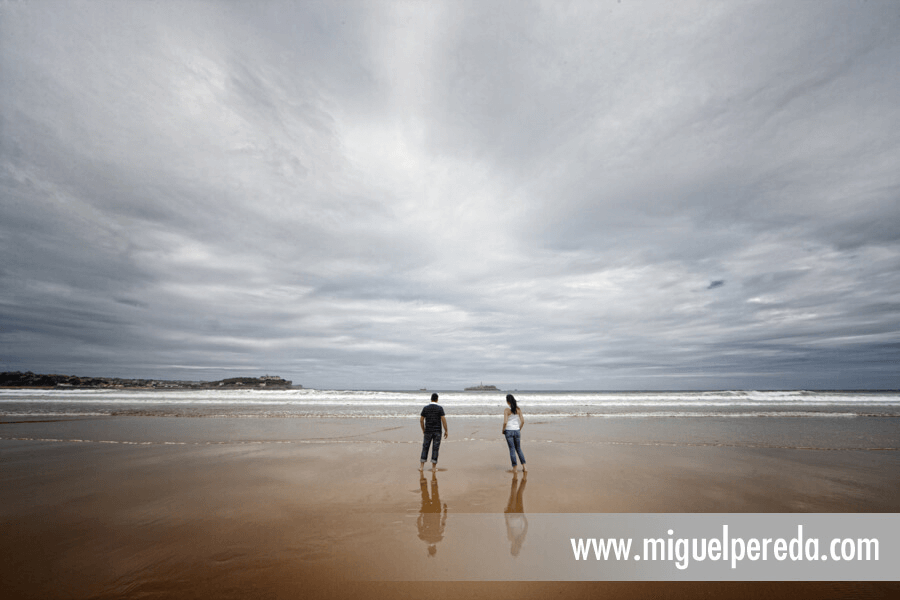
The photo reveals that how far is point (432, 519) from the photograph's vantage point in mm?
6781

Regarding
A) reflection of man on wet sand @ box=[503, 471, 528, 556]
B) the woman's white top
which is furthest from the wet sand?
the woman's white top

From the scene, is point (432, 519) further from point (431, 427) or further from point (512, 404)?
point (512, 404)

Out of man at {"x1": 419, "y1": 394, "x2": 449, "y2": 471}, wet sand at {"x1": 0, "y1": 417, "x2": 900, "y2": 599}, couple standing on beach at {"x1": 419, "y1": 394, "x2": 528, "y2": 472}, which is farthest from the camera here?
man at {"x1": 419, "y1": 394, "x2": 449, "y2": 471}

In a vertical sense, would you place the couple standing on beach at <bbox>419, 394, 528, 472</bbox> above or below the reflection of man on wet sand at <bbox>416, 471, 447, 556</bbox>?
above

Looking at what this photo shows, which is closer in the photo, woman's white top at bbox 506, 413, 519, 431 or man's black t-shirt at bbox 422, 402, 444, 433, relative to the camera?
woman's white top at bbox 506, 413, 519, 431

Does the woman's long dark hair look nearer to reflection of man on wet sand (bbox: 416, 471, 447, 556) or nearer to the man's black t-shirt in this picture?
the man's black t-shirt

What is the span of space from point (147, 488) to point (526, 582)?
9426 mm

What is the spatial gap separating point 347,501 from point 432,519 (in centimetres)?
218

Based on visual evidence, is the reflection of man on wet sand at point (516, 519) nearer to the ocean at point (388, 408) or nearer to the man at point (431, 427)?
the man at point (431, 427)

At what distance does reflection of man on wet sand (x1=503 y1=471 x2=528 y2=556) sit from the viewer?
5801 mm

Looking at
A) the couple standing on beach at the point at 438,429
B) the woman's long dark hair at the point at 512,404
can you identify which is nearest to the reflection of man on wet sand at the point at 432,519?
the couple standing on beach at the point at 438,429

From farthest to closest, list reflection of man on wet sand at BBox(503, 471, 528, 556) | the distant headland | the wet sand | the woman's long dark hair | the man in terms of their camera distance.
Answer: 1. the distant headland
2. the man
3. the woman's long dark hair
4. reflection of man on wet sand at BBox(503, 471, 528, 556)
5. the wet sand

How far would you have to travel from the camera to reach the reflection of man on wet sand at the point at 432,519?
589cm

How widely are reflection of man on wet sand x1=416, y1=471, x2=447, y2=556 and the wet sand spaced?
44mm
